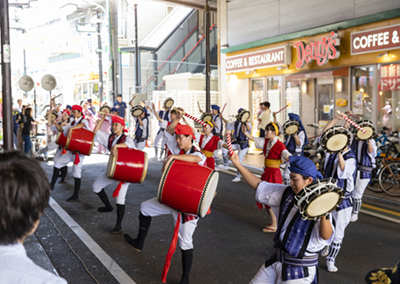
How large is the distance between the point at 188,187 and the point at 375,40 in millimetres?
9269

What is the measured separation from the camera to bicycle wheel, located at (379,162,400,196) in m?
8.70

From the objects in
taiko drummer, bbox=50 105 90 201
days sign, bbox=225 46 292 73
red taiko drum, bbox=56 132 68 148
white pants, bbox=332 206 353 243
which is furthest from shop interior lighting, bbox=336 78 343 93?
white pants, bbox=332 206 353 243

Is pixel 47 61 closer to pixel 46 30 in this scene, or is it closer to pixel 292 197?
pixel 46 30

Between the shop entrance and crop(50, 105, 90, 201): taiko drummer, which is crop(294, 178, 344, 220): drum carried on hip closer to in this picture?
crop(50, 105, 90, 201): taiko drummer

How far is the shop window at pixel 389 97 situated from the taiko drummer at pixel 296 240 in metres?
9.21

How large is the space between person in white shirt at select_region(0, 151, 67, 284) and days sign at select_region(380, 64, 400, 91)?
37.2 ft

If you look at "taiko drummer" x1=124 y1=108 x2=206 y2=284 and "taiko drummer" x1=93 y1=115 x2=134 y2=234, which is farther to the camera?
"taiko drummer" x1=93 y1=115 x2=134 y2=234

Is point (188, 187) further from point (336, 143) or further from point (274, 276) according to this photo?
point (336, 143)

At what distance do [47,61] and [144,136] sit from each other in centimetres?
2966

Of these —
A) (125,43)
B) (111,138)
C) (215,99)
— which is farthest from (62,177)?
(125,43)

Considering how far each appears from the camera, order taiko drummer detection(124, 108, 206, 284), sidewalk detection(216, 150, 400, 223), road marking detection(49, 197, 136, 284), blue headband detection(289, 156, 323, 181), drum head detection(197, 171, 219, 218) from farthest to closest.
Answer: sidewalk detection(216, 150, 400, 223) → road marking detection(49, 197, 136, 284) → taiko drummer detection(124, 108, 206, 284) → drum head detection(197, 171, 219, 218) → blue headband detection(289, 156, 323, 181)

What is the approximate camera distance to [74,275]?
4.89 m

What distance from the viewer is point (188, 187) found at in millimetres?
4121

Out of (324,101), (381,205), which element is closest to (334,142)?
(381,205)
